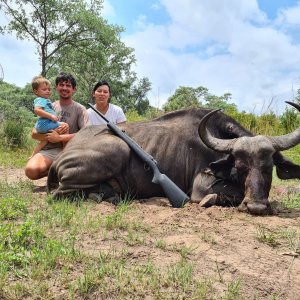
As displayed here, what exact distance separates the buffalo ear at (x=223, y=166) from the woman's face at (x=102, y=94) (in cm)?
294

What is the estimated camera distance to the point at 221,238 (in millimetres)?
3850

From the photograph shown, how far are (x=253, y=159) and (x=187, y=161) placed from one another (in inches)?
45.2

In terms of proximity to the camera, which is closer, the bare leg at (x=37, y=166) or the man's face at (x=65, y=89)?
the bare leg at (x=37, y=166)

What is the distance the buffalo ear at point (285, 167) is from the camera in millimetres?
5859

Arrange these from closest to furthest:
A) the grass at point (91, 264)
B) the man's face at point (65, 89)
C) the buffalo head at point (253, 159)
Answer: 1. the grass at point (91, 264)
2. the buffalo head at point (253, 159)
3. the man's face at point (65, 89)

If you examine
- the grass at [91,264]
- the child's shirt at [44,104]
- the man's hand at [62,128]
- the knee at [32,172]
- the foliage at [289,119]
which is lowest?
the grass at [91,264]

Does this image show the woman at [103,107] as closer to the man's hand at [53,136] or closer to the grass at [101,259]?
the man's hand at [53,136]

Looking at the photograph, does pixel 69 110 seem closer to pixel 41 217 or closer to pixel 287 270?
pixel 41 217

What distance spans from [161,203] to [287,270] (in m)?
2.63

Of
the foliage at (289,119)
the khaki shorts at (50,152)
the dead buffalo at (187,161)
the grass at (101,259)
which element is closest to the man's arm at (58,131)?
the khaki shorts at (50,152)

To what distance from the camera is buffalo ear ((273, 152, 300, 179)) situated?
231 inches

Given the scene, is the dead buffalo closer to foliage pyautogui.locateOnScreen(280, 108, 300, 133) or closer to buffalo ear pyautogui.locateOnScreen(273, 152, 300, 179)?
buffalo ear pyautogui.locateOnScreen(273, 152, 300, 179)

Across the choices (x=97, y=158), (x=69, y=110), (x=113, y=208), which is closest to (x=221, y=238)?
(x=113, y=208)

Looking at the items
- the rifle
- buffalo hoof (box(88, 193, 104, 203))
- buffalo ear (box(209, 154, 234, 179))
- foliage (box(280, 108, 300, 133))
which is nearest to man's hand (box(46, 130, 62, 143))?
the rifle
